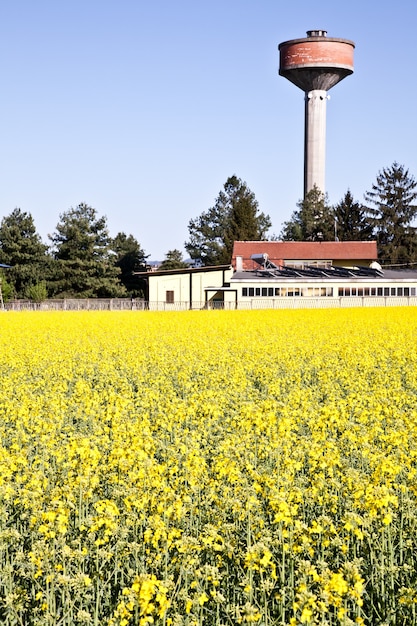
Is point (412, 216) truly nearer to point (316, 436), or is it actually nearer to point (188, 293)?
point (188, 293)

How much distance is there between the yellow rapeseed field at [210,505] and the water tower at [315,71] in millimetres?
83106

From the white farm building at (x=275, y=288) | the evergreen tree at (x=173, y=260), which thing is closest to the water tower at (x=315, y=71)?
the evergreen tree at (x=173, y=260)

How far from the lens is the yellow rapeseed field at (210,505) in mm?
5254

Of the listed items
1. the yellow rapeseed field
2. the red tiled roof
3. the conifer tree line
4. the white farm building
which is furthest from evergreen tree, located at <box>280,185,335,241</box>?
the yellow rapeseed field

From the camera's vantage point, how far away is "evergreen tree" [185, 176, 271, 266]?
92.4 m

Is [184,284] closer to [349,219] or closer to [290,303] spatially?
[290,303]

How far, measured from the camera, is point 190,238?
336 ft

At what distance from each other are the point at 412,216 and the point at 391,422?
9377cm

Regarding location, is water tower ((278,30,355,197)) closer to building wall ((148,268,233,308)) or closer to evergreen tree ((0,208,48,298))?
evergreen tree ((0,208,48,298))

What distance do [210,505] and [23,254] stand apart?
232ft

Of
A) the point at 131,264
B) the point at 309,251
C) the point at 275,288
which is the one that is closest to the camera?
the point at 275,288

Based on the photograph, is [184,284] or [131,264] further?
[131,264]

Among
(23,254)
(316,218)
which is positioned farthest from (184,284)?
(316,218)

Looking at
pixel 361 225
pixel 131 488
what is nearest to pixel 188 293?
pixel 361 225
